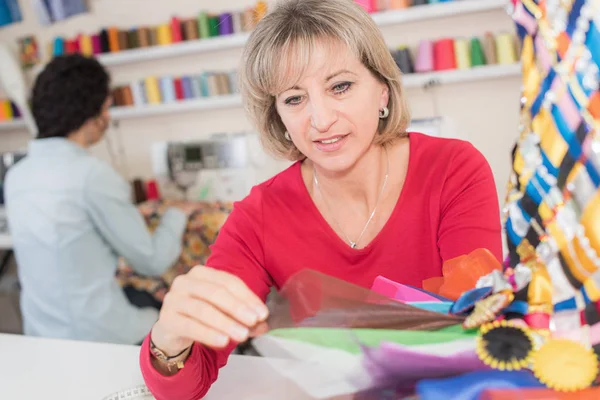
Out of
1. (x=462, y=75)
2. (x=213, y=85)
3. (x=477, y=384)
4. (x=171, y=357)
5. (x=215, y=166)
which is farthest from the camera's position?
(x=213, y=85)

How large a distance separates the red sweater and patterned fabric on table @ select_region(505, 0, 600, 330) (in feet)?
1.42

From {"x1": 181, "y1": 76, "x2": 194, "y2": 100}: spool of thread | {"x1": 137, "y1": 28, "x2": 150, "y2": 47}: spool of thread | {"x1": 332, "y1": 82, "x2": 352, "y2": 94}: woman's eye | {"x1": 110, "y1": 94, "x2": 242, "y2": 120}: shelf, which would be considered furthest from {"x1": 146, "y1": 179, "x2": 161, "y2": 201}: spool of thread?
{"x1": 332, "y1": 82, "x2": 352, "y2": 94}: woman's eye

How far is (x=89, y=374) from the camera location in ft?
3.39

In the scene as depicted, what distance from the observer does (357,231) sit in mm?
1212

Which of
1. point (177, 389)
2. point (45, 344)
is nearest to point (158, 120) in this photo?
point (45, 344)

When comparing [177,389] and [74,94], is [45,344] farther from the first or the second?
[74,94]

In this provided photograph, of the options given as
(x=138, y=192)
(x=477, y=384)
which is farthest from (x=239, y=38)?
(x=477, y=384)

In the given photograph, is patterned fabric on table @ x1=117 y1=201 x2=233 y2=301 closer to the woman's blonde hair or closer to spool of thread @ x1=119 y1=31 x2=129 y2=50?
the woman's blonde hair

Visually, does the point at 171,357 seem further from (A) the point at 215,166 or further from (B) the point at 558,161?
(A) the point at 215,166

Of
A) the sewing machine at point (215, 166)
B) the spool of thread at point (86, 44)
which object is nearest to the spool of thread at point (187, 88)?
the spool of thread at point (86, 44)

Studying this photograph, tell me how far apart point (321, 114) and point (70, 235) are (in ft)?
3.91

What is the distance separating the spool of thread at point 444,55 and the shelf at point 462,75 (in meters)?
0.03

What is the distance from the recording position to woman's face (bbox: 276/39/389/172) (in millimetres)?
1039

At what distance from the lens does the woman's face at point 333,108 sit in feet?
3.41
